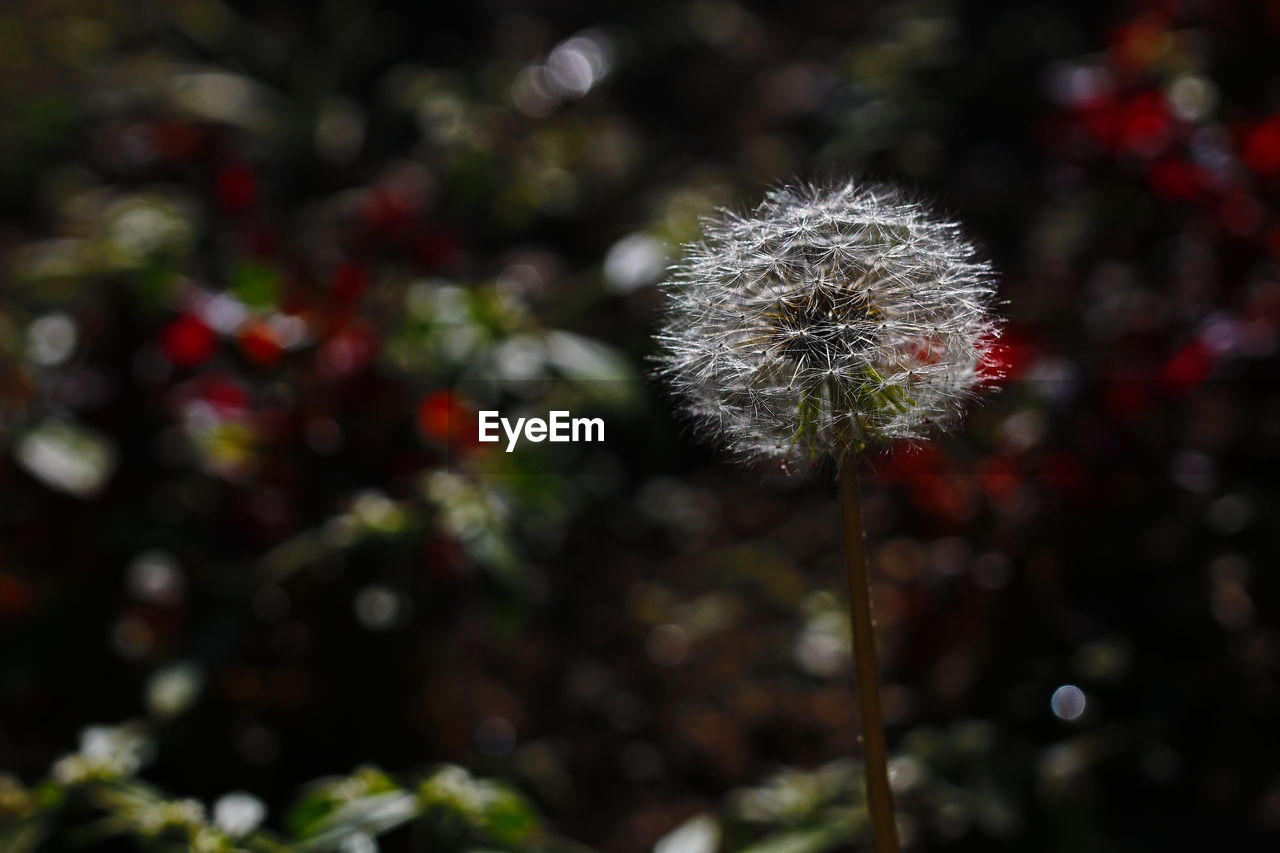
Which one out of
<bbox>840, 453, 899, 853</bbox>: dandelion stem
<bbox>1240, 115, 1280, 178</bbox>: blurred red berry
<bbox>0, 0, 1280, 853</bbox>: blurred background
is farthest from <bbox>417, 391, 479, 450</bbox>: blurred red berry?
<bbox>1240, 115, 1280, 178</bbox>: blurred red berry

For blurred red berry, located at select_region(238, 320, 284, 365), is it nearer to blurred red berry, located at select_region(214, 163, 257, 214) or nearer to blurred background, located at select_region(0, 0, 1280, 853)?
blurred background, located at select_region(0, 0, 1280, 853)

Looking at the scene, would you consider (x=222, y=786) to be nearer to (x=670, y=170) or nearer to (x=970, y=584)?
(x=970, y=584)

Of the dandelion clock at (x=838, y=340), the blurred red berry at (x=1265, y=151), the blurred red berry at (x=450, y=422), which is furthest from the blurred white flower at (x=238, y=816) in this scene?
the blurred red berry at (x=1265, y=151)

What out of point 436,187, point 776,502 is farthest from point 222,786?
point 436,187

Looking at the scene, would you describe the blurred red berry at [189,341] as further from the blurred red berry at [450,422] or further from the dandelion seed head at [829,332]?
the dandelion seed head at [829,332]

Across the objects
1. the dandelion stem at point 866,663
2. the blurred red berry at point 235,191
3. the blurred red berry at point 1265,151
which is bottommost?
the dandelion stem at point 866,663

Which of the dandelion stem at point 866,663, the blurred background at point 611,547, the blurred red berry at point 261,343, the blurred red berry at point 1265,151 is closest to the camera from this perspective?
the dandelion stem at point 866,663
